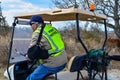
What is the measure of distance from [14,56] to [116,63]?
835 centimetres

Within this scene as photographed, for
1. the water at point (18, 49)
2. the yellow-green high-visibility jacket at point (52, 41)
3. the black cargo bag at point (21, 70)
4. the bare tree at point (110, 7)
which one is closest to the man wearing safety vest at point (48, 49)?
the yellow-green high-visibility jacket at point (52, 41)

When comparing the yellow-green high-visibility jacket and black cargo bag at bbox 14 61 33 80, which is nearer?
the yellow-green high-visibility jacket

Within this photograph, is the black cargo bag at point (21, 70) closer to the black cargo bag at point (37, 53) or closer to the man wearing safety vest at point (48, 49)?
the man wearing safety vest at point (48, 49)

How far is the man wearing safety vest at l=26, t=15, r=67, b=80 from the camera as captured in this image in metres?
5.51

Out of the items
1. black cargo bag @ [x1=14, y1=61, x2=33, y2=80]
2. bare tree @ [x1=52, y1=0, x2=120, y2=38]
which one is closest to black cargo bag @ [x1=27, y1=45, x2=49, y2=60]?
black cargo bag @ [x1=14, y1=61, x2=33, y2=80]

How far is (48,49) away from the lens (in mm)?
5520

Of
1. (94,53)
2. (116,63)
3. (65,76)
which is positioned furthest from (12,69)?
(116,63)

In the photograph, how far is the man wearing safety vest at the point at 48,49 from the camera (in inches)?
217

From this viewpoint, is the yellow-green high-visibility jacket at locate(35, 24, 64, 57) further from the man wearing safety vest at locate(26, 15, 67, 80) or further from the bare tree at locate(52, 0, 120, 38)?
the bare tree at locate(52, 0, 120, 38)

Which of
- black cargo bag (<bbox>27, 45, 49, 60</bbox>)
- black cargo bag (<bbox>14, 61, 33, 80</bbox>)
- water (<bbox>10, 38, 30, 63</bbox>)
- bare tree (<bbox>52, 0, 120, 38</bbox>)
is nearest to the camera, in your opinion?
black cargo bag (<bbox>27, 45, 49, 60</bbox>)

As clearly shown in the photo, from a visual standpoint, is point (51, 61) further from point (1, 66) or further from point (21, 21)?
point (1, 66)

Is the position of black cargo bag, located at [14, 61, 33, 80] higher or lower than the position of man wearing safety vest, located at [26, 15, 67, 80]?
lower

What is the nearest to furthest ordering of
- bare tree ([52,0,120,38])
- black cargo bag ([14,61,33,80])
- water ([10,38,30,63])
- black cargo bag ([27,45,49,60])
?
black cargo bag ([27,45,49,60])
black cargo bag ([14,61,33,80])
water ([10,38,30,63])
bare tree ([52,0,120,38])

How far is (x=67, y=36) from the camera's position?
21.5m
